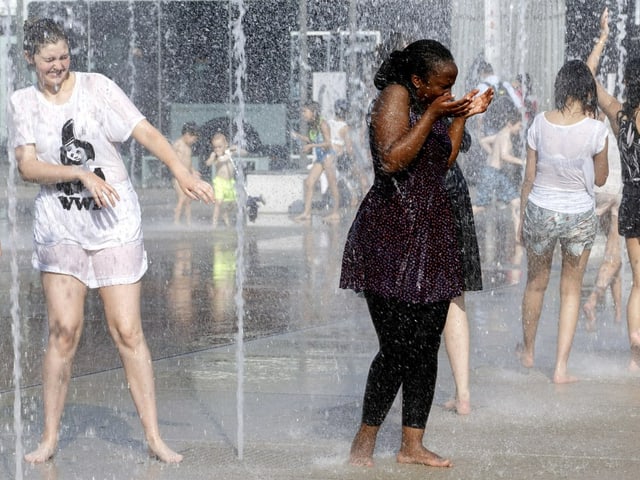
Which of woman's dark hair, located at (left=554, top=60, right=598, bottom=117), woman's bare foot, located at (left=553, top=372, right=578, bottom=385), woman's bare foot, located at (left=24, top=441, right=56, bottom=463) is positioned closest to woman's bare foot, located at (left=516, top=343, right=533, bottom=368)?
woman's bare foot, located at (left=553, top=372, right=578, bottom=385)

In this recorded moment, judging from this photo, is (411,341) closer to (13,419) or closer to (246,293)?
(13,419)

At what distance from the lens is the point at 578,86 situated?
6629 millimetres

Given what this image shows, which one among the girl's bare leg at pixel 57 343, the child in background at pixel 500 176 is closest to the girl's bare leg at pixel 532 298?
the girl's bare leg at pixel 57 343

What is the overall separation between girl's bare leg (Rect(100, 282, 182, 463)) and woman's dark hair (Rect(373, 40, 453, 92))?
1.33 metres

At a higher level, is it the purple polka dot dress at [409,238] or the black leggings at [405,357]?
the purple polka dot dress at [409,238]

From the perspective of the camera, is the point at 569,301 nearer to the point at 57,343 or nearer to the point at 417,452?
the point at 417,452

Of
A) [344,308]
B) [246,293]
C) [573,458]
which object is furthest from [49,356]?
[246,293]

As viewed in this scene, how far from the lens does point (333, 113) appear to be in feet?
68.7

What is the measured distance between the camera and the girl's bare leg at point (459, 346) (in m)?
5.86

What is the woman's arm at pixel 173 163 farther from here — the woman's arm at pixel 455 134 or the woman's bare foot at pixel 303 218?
the woman's bare foot at pixel 303 218

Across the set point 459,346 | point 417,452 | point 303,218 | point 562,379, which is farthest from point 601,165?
point 303,218

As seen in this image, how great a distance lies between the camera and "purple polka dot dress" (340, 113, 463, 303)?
4.85 metres

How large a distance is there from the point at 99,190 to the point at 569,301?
9.90 ft

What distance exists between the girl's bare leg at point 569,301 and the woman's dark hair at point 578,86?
2.58 ft
